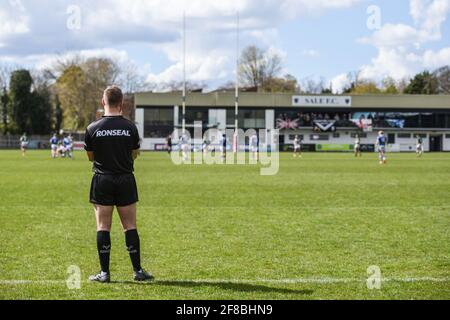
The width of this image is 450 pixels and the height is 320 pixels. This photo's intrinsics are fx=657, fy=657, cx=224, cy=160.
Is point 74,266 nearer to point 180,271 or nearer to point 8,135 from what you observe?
point 180,271

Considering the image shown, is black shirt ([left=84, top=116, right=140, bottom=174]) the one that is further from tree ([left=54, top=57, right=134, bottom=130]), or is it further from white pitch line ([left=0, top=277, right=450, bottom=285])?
tree ([left=54, top=57, right=134, bottom=130])

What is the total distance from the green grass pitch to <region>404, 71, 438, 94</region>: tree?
102 m

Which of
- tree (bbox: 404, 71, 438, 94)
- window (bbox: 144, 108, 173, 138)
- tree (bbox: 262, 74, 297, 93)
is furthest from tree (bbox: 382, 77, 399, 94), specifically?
window (bbox: 144, 108, 173, 138)

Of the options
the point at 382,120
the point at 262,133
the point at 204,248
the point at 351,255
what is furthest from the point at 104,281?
the point at 382,120

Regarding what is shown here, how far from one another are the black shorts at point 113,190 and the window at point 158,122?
81108 mm

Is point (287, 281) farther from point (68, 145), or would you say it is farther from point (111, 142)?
point (68, 145)

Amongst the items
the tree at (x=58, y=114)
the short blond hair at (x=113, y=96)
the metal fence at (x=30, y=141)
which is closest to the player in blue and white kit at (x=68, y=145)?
the metal fence at (x=30, y=141)

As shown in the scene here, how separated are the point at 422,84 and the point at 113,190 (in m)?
116

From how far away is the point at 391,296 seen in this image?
6836 mm

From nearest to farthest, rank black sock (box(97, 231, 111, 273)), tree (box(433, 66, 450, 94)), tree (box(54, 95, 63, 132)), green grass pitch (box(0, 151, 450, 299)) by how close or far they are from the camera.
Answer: green grass pitch (box(0, 151, 450, 299)) < black sock (box(97, 231, 111, 273)) < tree (box(54, 95, 63, 132)) < tree (box(433, 66, 450, 94))

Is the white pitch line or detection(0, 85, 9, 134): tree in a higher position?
detection(0, 85, 9, 134): tree

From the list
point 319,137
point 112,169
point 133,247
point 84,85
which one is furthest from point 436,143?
point 112,169

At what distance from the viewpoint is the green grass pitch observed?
285 inches
